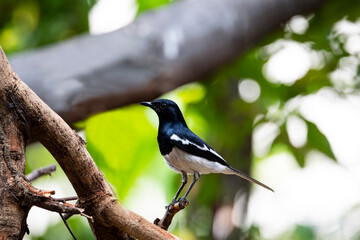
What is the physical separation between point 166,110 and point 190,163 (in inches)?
5.3

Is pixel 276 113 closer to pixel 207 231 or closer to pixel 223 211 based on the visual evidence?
pixel 223 211

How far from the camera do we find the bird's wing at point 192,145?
1190 millimetres

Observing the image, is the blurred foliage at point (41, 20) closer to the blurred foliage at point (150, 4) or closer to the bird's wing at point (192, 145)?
the blurred foliage at point (150, 4)

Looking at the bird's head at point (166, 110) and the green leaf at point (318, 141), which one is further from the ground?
the green leaf at point (318, 141)

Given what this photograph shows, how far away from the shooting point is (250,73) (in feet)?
9.89

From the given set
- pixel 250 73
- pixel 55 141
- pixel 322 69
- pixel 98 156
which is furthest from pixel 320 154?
pixel 55 141

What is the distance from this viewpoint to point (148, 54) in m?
2.84

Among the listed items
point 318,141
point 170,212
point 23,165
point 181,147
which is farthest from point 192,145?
point 318,141

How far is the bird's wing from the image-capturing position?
119cm

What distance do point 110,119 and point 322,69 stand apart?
1173mm

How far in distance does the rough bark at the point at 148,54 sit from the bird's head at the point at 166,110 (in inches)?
53.9

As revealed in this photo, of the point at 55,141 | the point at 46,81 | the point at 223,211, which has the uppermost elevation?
the point at 46,81

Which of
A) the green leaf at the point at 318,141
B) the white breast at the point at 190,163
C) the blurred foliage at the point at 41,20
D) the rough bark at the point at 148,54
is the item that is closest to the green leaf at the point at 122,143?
the rough bark at the point at 148,54

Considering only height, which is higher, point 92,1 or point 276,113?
point 92,1
